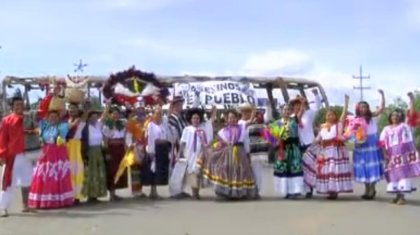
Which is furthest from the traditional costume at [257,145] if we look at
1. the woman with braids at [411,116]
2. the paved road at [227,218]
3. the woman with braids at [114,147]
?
the woman with braids at [411,116]

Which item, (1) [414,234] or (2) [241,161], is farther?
(2) [241,161]

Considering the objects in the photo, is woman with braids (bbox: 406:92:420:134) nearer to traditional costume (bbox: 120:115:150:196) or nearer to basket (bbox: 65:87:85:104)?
traditional costume (bbox: 120:115:150:196)

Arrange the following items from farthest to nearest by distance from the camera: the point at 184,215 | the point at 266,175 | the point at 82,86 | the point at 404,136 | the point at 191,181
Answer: the point at 266,175, the point at 82,86, the point at 191,181, the point at 404,136, the point at 184,215

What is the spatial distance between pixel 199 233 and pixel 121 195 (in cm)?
455

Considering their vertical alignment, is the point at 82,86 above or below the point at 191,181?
above

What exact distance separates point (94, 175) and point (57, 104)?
1428 millimetres

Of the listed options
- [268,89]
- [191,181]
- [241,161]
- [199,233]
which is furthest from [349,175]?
[268,89]

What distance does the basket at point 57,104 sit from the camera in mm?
12789

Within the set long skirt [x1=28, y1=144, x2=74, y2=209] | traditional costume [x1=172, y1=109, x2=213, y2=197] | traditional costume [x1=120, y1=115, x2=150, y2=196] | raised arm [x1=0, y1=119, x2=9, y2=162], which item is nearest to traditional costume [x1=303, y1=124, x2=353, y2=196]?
traditional costume [x1=172, y1=109, x2=213, y2=197]

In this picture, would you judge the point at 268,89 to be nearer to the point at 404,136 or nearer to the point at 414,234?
the point at 404,136

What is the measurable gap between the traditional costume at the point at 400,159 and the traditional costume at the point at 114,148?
4496mm

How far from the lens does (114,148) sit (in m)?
13.9

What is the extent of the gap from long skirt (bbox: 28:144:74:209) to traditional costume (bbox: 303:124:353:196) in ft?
13.4

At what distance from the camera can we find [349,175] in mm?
13430
